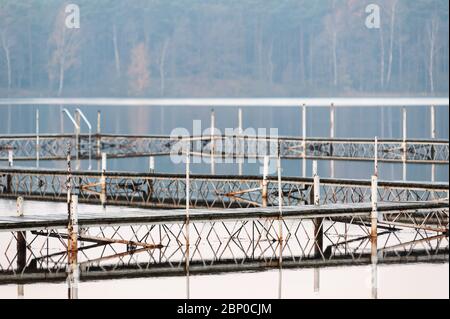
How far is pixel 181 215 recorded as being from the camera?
63.2 ft

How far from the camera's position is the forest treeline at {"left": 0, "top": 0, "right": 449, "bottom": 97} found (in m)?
90.2

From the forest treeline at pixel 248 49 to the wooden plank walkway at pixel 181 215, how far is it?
68.2 m

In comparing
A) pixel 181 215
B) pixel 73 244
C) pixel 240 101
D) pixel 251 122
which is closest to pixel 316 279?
pixel 181 215

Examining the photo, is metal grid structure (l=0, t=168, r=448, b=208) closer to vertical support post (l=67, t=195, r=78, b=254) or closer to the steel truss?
the steel truss

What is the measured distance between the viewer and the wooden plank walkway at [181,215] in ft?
60.4

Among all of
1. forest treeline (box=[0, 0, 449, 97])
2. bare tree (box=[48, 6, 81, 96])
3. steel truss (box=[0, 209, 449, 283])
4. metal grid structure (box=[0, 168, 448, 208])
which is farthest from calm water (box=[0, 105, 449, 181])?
steel truss (box=[0, 209, 449, 283])

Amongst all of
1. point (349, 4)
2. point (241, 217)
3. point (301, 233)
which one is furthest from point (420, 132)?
point (241, 217)

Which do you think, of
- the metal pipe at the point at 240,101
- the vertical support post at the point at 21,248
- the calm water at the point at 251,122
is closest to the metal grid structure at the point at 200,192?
the vertical support post at the point at 21,248

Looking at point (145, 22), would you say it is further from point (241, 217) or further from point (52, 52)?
point (241, 217)

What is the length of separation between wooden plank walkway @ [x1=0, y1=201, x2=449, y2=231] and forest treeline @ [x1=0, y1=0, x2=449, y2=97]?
68.2m

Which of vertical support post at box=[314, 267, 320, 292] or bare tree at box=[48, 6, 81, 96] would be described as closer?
vertical support post at box=[314, 267, 320, 292]

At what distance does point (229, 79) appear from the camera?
9681 centimetres

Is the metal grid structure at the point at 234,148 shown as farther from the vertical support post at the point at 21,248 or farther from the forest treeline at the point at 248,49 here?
the forest treeline at the point at 248,49

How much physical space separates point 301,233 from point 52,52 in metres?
66.4
